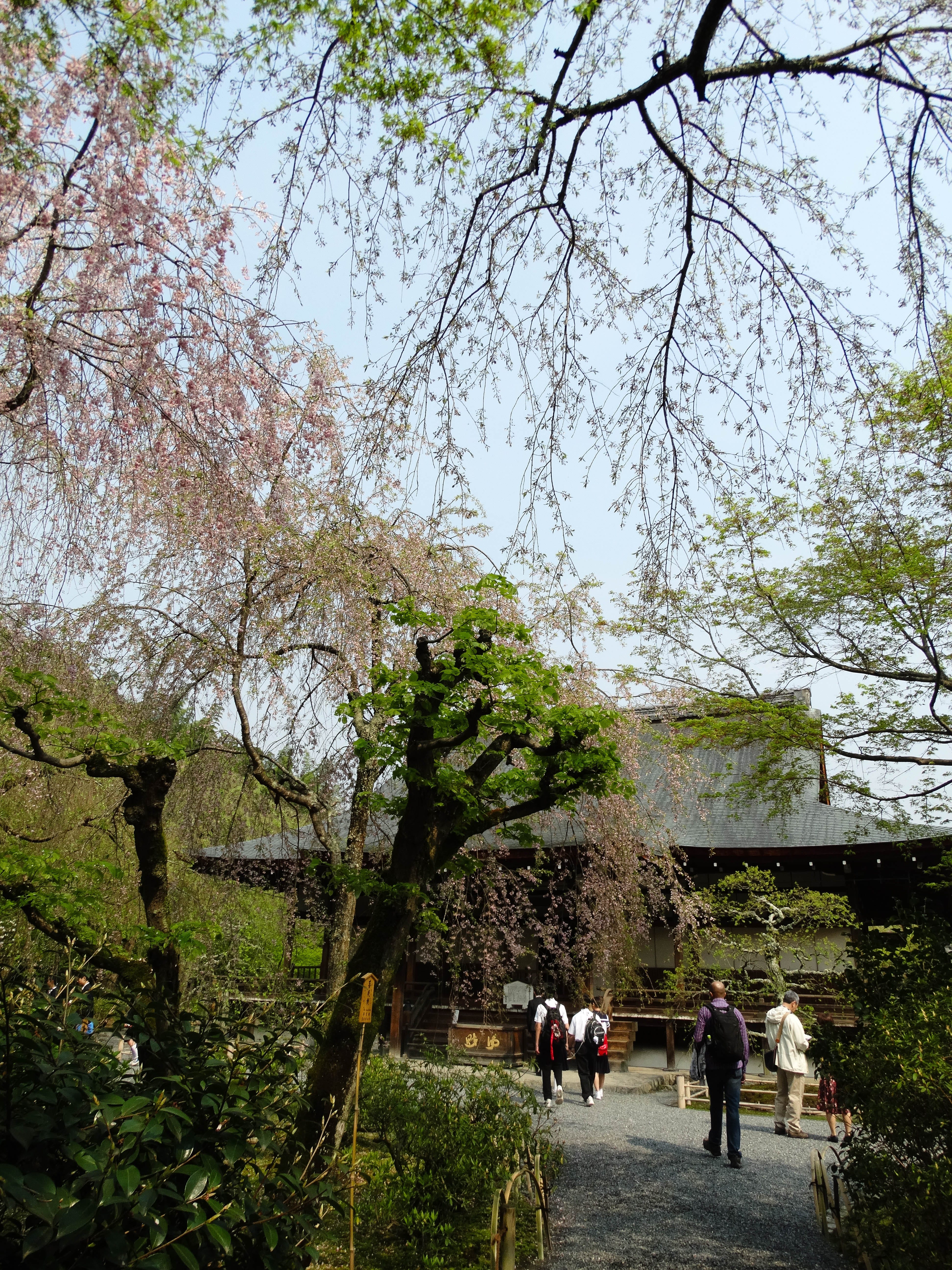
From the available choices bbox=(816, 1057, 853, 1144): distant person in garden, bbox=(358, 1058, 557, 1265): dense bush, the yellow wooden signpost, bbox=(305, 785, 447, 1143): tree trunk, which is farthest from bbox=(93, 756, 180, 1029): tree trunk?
bbox=(816, 1057, 853, 1144): distant person in garden

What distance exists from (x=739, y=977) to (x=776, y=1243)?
587cm

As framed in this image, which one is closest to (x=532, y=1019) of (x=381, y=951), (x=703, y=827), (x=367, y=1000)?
(x=703, y=827)

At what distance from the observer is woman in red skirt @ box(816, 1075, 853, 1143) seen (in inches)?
234

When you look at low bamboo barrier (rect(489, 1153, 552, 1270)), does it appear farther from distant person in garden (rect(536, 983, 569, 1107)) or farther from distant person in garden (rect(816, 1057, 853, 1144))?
distant person in garden (rect(536, 983, 569, 1107))

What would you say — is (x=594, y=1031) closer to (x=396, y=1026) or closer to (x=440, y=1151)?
(x=396, y=1026)

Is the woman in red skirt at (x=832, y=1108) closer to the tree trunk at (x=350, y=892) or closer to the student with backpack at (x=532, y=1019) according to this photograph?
the student with backpack at (x=532, y=1019)

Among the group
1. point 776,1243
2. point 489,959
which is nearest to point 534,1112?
point 776,1243

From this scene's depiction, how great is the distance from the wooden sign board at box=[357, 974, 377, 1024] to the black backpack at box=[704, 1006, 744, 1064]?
3.81m

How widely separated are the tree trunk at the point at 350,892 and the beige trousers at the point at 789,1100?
4340mm

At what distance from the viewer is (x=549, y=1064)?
9141 mm

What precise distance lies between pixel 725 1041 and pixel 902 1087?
2.79 m

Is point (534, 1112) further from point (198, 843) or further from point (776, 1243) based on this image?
point (198, 843)

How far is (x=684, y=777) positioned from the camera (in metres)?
9.70

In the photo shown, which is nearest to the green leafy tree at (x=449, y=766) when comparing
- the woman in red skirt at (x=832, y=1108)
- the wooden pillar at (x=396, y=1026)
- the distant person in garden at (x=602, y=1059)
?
the woman in red skirt at (x=832, y=1108)
